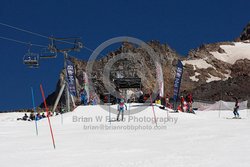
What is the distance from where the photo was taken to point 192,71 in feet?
342

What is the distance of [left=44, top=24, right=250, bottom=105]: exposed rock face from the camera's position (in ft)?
243

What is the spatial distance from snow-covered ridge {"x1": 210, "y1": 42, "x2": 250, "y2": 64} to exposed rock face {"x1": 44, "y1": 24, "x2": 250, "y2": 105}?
54 centimetres

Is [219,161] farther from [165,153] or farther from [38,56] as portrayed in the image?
[38,56]

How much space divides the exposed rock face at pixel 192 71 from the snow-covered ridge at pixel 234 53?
1.76 feet

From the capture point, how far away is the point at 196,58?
11769cm

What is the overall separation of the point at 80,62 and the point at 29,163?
8128 cm

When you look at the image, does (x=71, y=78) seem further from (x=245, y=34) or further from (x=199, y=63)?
(x=245, y=34)

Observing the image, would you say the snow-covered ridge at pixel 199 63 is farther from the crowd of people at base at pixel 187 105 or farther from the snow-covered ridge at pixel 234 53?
the crowd of people at base at pixel 187 105

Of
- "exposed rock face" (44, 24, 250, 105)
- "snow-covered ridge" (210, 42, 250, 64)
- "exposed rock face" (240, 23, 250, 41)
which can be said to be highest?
"exposed rock face" (240, 23, 250, 41)

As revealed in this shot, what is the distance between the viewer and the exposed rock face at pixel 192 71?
73938 mm

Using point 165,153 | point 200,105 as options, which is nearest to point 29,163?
point 165,153

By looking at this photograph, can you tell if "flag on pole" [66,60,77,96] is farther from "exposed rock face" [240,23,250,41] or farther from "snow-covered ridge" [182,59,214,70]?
"exposed rock face" [240,23,250,41]

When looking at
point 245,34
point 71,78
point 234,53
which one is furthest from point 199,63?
point 71,78

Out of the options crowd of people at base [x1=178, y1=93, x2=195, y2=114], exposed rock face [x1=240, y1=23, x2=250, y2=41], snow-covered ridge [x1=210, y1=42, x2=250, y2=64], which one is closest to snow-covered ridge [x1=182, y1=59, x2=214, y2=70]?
snow-covered ridge [x1=210, y1=42, x2=250, y2=64]
